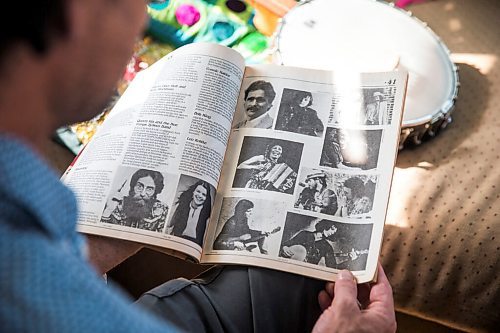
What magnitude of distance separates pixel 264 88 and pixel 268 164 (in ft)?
0.35

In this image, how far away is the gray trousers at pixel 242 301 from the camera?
641 mm

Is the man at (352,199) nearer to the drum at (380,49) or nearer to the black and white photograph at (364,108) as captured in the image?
the black and white photograph at (364,108)

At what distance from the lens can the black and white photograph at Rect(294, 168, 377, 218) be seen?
0.68 metres

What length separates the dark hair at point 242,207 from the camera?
2.24 ft

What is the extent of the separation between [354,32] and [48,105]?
2.23ft

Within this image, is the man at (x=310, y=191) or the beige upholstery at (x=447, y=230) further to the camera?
the beige upholstery at (x=447, y=230)

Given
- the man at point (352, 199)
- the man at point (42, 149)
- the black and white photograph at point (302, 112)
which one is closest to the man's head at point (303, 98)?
the black and white photograph at point (302, 112)

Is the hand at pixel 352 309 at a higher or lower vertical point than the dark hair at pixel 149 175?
lower

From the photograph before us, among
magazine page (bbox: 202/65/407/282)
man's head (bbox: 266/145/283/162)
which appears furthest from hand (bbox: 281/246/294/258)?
man's head (bbox: 266/145/283/162)

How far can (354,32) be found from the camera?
97 cm

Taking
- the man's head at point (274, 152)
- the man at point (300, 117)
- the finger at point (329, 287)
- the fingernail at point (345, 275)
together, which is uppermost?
the man at point (300, 117)

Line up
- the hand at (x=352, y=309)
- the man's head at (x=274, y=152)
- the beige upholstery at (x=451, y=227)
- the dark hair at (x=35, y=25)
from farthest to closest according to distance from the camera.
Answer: the beige upholstery at (x=451, y=227)
the man's head at (x=274, y=152)
the hand at (x=352, y=309)
the dark hair at (x=35, y=25)

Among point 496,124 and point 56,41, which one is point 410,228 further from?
point 56,41

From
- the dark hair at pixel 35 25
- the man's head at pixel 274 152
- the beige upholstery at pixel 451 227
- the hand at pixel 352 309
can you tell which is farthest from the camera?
the beige upholstery at pixel 451 227
